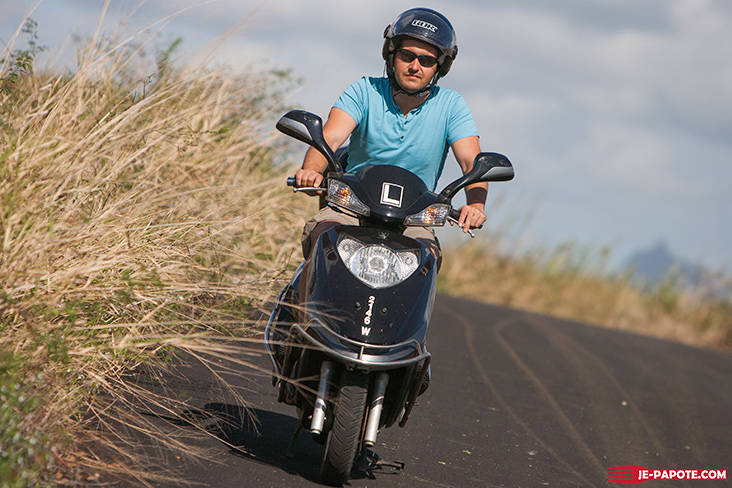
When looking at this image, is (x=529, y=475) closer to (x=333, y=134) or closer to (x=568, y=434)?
(x=568, y=434)

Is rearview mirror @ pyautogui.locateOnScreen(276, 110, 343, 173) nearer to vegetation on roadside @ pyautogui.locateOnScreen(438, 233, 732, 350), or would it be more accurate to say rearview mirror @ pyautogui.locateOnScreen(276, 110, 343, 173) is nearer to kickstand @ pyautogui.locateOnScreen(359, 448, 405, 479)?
kickstand @ pyautogui.locateOnScreen(359, 448, 405, 479)

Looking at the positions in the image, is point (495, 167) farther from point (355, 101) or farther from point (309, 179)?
point (355, 101)

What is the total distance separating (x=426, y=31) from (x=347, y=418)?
2090 mm

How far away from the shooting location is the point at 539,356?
1040 centimetres

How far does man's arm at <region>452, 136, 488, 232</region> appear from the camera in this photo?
4406 millimetres

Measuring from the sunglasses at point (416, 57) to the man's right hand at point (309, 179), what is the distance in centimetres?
92

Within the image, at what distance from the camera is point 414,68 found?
480cm

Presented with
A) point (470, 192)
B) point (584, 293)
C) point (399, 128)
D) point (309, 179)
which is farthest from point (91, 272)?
point (584, 293)

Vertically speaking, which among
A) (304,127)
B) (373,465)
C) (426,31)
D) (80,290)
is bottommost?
(373,465)

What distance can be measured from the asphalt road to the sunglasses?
2.08m

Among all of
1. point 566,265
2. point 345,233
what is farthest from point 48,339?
point 566,265

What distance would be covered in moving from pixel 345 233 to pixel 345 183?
0.23 meters

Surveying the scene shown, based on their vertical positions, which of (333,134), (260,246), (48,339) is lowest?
(48,339)

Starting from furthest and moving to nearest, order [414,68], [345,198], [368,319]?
[414,68]
[345,198]
[368,319]
